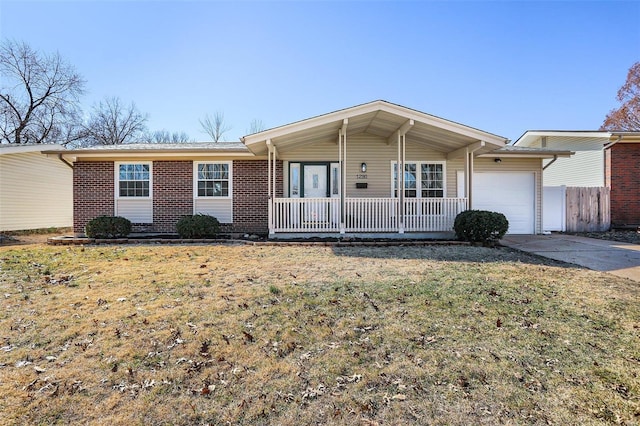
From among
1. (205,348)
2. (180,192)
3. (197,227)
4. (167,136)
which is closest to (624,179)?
(197,227)

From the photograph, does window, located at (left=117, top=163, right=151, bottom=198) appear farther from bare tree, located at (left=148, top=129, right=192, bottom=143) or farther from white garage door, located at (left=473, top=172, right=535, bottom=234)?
bare tree, located at (left=148, top=129, right=192, bottom=143)

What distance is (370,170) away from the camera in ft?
38.0

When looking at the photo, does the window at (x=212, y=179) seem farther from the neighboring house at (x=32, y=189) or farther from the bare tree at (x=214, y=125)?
the bare tree at (x=214, y=125)

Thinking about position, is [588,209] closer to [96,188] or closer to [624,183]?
[624,183]

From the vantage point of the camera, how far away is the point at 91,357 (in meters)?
3.03

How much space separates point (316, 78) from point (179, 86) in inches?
275

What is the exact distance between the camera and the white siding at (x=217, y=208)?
37.8 ft

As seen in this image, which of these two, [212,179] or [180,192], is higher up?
[212,179]

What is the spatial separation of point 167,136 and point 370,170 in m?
35.4

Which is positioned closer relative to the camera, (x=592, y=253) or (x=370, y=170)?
(x=592, y=253)

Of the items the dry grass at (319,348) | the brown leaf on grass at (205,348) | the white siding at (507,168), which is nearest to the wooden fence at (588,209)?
the white siding at (507,168)

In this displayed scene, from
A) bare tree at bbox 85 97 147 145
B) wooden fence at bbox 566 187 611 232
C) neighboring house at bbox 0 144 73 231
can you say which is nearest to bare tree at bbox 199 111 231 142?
bare tree at bbox 85 97 147 145

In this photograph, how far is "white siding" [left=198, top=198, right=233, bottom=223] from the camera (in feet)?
37.8

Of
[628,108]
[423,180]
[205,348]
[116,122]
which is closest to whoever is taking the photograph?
[205,348]
